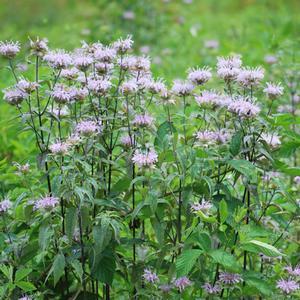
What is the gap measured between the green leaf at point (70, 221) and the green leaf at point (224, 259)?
1.20 ft

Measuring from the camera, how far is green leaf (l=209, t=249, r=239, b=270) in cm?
173

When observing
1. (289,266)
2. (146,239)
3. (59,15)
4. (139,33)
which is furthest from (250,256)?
(59,15)

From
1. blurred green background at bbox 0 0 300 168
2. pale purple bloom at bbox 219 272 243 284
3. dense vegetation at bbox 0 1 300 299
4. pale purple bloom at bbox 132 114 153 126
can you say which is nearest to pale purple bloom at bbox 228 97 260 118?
dense vegetation at bbox 0 1 300 299

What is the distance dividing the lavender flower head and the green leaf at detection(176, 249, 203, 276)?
374 millimetres

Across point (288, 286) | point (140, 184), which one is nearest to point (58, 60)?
point (140, 184)

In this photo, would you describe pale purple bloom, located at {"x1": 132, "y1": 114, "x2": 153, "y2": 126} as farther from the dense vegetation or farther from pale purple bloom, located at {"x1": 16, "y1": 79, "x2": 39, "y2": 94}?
pale purple bloom, located at {"x1": 16, "y1": 79, "x2": 39, "y2": 94}

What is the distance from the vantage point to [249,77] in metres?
1.89

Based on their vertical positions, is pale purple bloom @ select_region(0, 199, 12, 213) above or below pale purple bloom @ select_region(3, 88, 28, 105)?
below

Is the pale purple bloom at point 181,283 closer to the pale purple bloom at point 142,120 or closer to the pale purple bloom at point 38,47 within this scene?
the pale purple bloom at point 142,120

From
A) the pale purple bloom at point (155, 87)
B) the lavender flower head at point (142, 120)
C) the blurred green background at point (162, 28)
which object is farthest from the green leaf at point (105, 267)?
the blurred green background at point (162, 28)

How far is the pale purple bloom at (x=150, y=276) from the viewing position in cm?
188

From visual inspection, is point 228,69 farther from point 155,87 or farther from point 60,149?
point 60,149

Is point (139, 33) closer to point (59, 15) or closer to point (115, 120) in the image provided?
point (59, 15)

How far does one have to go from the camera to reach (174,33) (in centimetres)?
575
